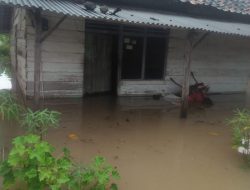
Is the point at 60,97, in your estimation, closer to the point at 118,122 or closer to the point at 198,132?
the point at 118,122

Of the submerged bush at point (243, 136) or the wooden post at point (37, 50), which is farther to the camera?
the wooden post at point (37, 50)

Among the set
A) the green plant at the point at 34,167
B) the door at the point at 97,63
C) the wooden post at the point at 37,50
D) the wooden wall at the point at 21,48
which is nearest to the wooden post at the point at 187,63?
the door at the point at 97,63

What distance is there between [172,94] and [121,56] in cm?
218

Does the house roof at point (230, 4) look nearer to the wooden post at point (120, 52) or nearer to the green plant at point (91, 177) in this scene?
the wooden post at point (120, 52)

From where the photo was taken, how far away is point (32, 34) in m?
8.66

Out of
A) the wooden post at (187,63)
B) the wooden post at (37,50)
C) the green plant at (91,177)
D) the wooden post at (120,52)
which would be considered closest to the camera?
the green plant at (91,177)

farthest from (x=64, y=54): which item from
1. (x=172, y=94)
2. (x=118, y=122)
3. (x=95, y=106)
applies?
(x=172, y=94)

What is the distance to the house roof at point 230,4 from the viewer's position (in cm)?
1082

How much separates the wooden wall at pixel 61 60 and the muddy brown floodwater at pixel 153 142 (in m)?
0.40

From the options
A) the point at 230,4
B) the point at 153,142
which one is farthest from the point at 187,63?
the point at 230,4

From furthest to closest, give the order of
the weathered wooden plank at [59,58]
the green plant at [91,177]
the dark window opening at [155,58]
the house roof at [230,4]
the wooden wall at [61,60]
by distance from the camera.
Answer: the house roof at [230,4] → the dark window opening at [155,58] → the weathered wooden plank at [59,58] → the wooden wall at [61,60] → the green plant at [91,177]

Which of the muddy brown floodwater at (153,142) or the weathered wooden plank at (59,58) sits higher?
the weathered wooden plank at (59,58)

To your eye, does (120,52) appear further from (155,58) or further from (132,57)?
(155,58)

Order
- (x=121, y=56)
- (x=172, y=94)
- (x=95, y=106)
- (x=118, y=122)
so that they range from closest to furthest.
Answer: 1. (x=118, y=122)
2. (x=95, y=106)
3. (x=121, y=56)
4. (x=172, y=94)
